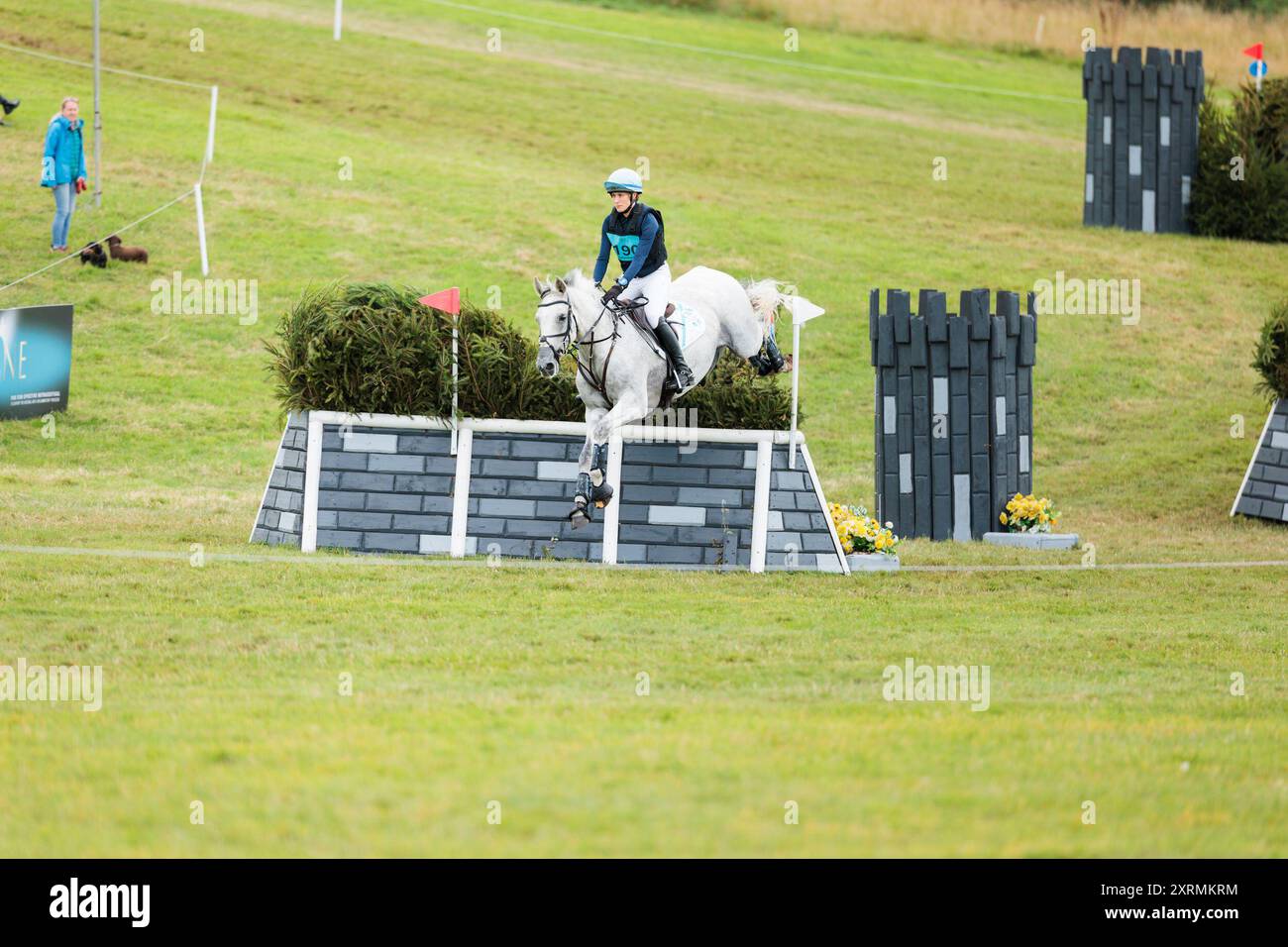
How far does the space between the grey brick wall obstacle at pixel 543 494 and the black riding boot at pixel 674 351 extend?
48 cm

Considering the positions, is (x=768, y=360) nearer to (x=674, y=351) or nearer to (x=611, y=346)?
(x=674, y=351)

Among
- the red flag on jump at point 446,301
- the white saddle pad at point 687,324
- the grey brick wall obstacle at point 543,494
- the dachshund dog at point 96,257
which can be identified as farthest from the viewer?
the dachshund dog at point 96,257

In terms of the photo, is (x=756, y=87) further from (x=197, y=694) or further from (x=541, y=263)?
(x=197, y=694)

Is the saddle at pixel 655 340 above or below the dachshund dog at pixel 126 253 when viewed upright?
below

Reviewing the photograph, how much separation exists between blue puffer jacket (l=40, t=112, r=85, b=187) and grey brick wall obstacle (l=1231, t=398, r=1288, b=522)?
1701 cm

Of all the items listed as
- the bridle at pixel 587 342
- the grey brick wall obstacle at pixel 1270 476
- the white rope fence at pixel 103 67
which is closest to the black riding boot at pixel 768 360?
the bridle at pixel 587 342

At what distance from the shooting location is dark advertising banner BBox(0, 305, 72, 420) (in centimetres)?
2002

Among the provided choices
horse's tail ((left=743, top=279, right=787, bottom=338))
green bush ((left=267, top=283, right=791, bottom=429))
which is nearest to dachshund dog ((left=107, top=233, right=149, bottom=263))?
green bush ((left=267, top=283, right=791, bottom=429))

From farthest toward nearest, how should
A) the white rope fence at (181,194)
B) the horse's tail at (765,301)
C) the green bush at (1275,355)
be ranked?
the white rope fence at (181,194)
the green bush at (1275,355)
the horse's tail at (765,301)

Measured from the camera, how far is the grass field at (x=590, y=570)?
7227 mm

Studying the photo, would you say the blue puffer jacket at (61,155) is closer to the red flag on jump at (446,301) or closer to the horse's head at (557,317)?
the red flag on jump at (446,301)

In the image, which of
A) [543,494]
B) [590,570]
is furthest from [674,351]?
[590,570]

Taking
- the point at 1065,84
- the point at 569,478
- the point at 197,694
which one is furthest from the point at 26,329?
the point at 1065,84

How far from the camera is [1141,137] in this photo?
31406 millimetres
